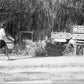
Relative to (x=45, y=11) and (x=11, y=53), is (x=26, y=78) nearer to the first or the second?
(x=11, y=53)

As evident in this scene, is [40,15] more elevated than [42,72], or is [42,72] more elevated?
[40,15]

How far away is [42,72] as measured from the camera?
22.1 ft

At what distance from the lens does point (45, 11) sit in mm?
10617

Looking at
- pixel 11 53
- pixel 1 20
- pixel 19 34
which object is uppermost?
pixel 1 20

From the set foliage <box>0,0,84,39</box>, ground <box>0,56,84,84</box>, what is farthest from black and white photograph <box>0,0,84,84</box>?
ground <box>0,56,84,84</box>

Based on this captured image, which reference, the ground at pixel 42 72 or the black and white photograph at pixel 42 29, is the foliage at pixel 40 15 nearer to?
the black and white photograph at pixel 42 29

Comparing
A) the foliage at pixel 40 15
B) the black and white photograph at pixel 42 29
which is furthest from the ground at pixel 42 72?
the foliage at pixel 40 15

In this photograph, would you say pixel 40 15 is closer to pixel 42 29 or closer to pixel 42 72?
pixel 42 29

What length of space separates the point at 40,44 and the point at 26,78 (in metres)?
4.28

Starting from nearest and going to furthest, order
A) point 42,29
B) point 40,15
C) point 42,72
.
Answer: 1. point 42,72
2. point 40,15
3. point 42,29

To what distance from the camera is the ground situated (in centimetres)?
591

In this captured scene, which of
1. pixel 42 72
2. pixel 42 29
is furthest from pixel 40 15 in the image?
pixel 42 72

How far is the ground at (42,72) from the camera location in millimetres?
5914

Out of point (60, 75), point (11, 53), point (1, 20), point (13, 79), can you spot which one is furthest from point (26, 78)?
point (1, 20)
